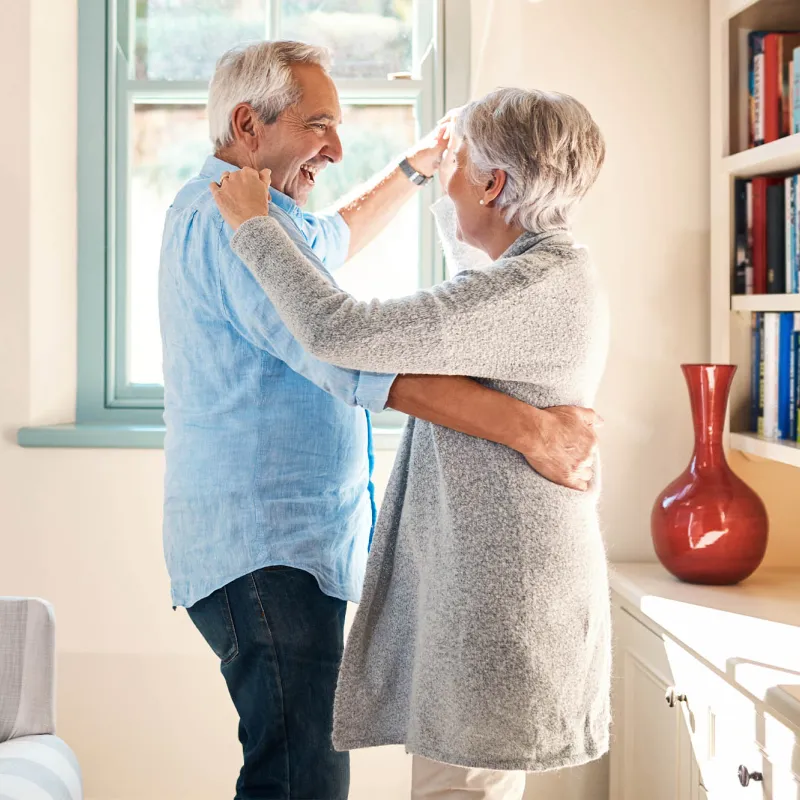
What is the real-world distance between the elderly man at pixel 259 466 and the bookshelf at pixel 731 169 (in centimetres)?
91

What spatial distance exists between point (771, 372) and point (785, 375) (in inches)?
1.3

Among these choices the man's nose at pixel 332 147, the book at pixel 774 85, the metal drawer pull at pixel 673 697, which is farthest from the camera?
the book at pixel 774 85

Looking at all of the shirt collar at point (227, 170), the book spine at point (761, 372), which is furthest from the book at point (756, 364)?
the shirt collar at point (227, 170)

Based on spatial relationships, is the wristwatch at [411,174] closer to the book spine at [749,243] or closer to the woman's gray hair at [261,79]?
the woman's gray hair at [261,79]

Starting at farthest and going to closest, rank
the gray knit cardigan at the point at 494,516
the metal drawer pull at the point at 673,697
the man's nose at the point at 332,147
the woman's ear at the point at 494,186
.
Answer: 1. the metal drawer pull at the point at 673,697
2. the man's nose at the point at 332,147
3. the woman's ear at the point at 494,186
4. the gray knit cardigan at the point at 494,516

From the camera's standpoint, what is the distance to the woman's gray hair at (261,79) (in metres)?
1.42

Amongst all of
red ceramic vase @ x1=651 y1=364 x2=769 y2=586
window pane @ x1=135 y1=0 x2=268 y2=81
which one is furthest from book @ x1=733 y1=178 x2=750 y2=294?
window pane @ x1=135 y1=0 x2=268 y2=81

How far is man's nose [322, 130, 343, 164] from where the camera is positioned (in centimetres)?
150

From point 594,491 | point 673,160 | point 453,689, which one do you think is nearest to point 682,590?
point 594,491

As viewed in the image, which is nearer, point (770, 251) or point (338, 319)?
point (338, 319)

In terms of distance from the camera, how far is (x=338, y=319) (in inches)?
45.2

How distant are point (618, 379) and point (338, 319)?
46.7 inches

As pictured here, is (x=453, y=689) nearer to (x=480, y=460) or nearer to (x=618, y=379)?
(x=480, y=460)

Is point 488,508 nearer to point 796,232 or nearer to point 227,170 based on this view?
point 227,170
